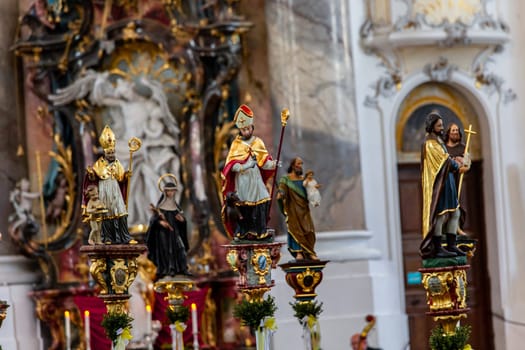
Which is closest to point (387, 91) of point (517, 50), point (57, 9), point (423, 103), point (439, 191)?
point (423, 103)

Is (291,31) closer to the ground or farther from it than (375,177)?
farther from it

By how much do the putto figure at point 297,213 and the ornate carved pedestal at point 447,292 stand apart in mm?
2674

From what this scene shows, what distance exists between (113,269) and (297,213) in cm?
252

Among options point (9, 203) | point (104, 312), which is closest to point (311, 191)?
point (104, 312)

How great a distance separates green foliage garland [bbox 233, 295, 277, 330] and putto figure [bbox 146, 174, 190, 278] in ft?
6.82

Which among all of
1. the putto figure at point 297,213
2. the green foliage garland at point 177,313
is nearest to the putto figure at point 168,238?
the green foliage garland at point 177,313

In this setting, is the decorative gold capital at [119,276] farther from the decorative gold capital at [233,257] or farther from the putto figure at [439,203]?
the putto figure at [439,203]

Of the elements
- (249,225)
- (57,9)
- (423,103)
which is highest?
(57,9)

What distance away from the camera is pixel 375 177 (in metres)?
21.3

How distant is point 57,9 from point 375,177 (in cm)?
519

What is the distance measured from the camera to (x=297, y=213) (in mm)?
17797

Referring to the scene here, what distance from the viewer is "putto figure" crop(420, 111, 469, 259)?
15.2 metres

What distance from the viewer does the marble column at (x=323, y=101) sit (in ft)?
68.6

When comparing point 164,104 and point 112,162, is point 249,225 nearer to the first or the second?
point 112,162
